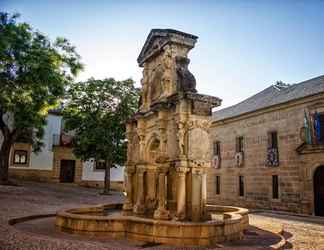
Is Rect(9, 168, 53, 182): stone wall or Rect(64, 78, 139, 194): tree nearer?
Rect(64, 78, 139, 194): tree

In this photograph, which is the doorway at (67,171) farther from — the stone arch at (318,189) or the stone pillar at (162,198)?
the stone pillar at (162,198)

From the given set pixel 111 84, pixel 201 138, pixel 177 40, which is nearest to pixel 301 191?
pixel 201 138

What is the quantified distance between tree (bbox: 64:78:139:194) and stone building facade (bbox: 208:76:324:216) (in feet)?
24.1

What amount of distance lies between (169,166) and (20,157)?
21.2 meters

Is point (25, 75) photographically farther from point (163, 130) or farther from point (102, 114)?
point (163, 130)

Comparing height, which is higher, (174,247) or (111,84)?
(111,84)

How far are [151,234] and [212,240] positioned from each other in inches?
54.5

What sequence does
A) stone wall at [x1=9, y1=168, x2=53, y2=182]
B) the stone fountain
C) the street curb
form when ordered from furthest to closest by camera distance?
stone wall at [x1=9, y1=168, x2=53, y2=182], the street curb, the stone fountain

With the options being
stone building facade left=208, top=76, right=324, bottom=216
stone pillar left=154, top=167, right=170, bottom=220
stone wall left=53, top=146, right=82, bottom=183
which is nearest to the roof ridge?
stone building facade left=208, top=76, right=324, bottom=216

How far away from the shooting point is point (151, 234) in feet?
22.1

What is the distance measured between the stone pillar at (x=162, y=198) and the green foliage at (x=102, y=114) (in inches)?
522

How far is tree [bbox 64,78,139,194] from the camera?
21.3 m

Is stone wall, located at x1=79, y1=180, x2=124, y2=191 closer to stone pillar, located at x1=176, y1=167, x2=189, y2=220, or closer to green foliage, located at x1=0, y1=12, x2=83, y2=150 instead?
green foliage, located at x1=0, y1=12, x2=83, y2=150

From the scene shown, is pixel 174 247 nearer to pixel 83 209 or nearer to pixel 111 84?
pixel 83 209
